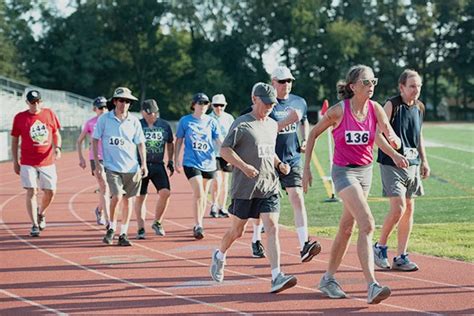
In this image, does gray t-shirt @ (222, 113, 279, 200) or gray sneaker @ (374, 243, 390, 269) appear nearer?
gray t-shirt @ (222, 113, 279, 200)

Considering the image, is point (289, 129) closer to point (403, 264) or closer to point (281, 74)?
point (281, 74)

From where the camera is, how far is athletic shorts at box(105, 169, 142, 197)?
1143cm

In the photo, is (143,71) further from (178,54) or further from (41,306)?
(41,306)

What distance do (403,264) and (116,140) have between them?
4415 millimetres

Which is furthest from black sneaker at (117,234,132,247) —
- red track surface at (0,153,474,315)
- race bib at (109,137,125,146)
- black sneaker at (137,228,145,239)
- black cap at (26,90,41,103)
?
black cap at (26,90,41,103)

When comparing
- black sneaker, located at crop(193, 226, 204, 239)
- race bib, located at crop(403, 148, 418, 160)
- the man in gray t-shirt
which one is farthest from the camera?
black sneaker, located at crop(193, 226, 204, 239)

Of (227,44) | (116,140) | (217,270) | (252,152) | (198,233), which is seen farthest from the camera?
(227,44)

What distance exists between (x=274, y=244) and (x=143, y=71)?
252 feet

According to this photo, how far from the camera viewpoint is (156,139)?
12391 millimetres

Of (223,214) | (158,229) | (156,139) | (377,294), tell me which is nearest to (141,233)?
(158,229)

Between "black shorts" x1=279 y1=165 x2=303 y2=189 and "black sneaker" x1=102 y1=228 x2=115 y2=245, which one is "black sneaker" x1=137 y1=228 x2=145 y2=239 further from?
"black shorts" x1=279 y1=165 x2=303 y2=189

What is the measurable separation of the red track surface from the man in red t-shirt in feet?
2.33

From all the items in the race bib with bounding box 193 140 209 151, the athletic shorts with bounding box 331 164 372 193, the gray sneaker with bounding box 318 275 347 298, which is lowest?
the gray sneaker with bounding box 318 275 347 298

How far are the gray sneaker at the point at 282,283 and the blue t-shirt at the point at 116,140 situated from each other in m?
4.23
